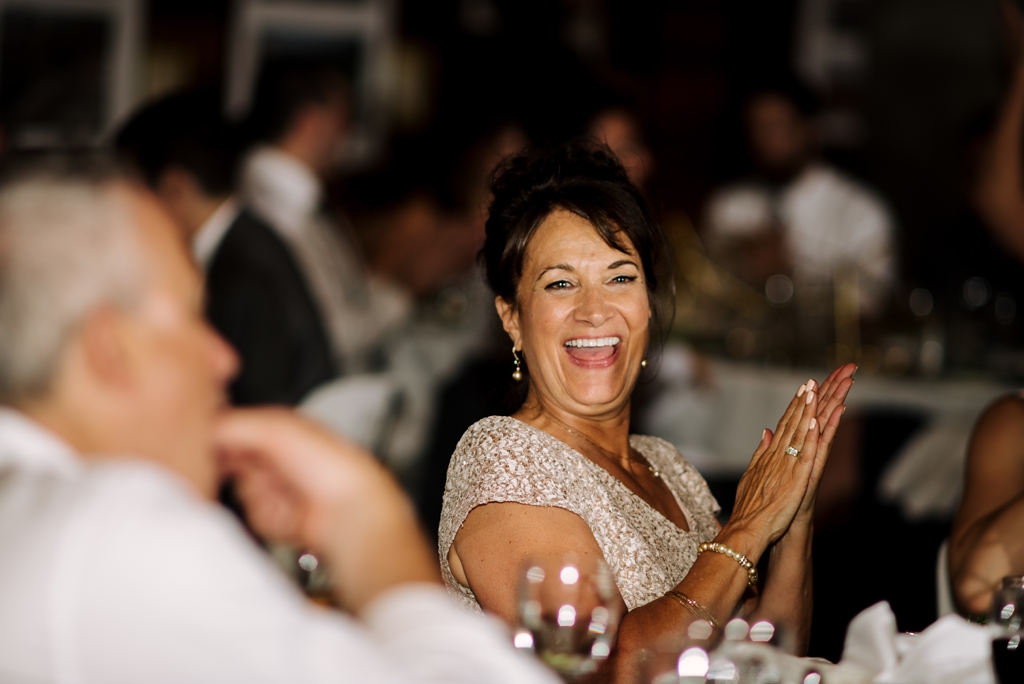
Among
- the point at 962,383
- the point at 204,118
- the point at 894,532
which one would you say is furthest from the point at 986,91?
the point at 204,118

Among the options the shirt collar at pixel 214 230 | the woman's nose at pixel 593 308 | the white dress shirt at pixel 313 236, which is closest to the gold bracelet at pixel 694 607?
the woman's nose at pixel 593 308

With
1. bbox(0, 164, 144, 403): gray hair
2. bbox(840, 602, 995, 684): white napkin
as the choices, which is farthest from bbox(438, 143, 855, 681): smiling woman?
bbox(0, 164, 144, 403): gray hair

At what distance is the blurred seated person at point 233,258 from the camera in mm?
3529

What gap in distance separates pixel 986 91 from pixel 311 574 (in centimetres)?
641

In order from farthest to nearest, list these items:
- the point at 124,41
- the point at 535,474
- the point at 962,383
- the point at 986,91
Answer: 1. the point at 124,41
2. the point at 986,91
3. the point at 962,383
4. the point at 535,474

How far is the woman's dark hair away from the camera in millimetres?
2008

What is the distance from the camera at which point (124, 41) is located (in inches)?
311

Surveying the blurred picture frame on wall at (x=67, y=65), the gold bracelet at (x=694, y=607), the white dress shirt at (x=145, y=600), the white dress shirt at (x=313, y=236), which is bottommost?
the white dress shirt at (x=145, y=600)

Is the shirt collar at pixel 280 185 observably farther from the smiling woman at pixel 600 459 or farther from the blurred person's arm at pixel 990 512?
the blurred person's arm at pixel 990 512

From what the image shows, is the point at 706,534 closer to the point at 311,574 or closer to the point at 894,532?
the point at 311,574

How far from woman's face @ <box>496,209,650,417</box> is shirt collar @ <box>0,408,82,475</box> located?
3.57ft

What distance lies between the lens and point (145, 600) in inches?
37.0

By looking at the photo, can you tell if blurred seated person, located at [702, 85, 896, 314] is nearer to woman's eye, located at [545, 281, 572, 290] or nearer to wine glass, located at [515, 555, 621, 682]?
woman's eye, located at [545, 281, 572, 290]

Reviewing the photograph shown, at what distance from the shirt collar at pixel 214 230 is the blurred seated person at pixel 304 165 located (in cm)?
30
